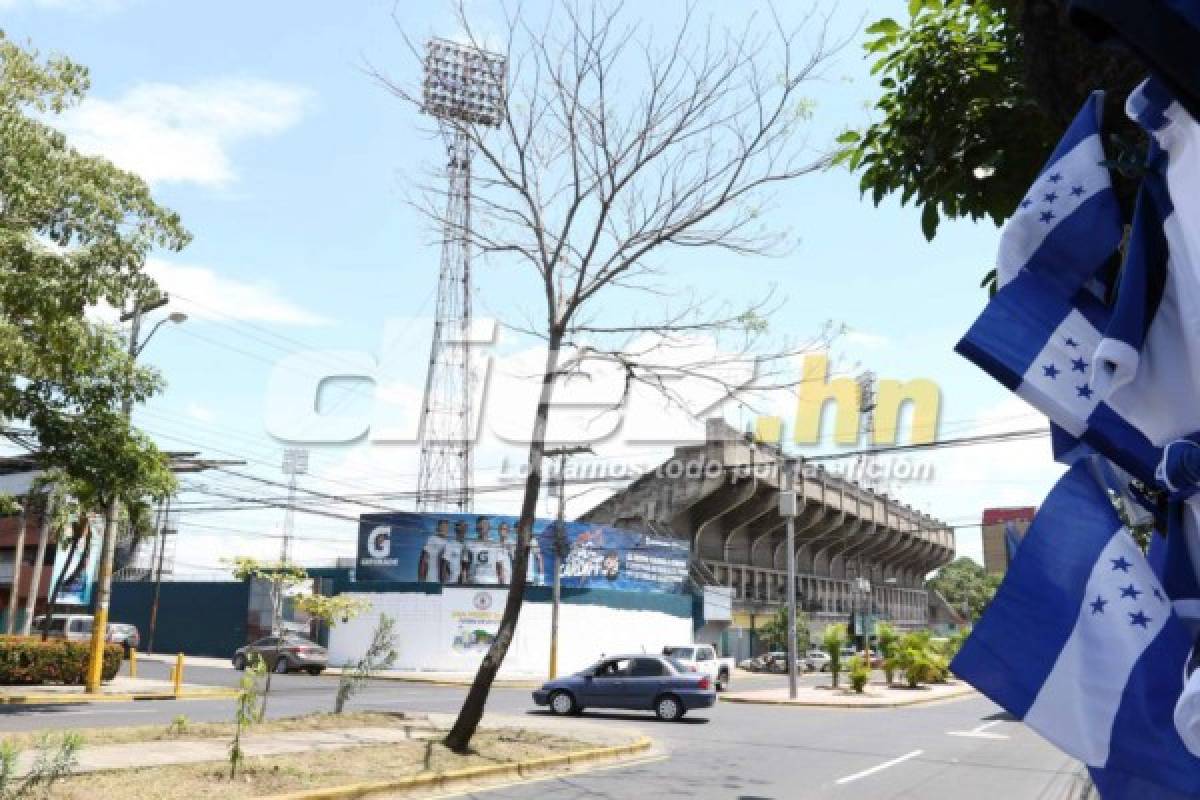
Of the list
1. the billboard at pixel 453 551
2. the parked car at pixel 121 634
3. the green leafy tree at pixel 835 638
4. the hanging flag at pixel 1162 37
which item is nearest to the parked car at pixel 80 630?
the parked car at pixel 121 634

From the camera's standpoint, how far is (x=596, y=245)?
1592cm

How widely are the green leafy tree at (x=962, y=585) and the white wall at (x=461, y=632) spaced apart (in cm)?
8270

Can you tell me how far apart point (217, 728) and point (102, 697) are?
9.42 meters

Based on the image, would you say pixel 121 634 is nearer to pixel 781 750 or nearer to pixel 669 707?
pixel 669 707

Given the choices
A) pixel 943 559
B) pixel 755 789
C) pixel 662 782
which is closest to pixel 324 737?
pixel 662 782

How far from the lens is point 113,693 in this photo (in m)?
22.9

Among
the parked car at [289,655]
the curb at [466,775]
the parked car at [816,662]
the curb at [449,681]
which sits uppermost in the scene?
the curb at [466,775]

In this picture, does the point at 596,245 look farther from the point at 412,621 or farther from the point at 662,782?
the point at 412,621

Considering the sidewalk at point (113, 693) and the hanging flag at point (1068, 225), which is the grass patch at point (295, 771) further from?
the hanging flag at point (1068, 225)

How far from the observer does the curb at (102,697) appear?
21.0 metres

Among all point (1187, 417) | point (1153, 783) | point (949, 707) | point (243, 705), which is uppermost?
point (1187, 417)

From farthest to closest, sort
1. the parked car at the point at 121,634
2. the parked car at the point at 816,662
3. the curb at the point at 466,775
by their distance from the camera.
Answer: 1. the parked car at the point at 816,662
2. the parked car at the point at 121,634
3. the curb at the point at 466,775

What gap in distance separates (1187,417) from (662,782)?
456 inches

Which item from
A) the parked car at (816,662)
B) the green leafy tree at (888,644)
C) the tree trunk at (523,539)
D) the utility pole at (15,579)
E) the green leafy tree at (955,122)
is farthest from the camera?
the parked car at (816,662)
